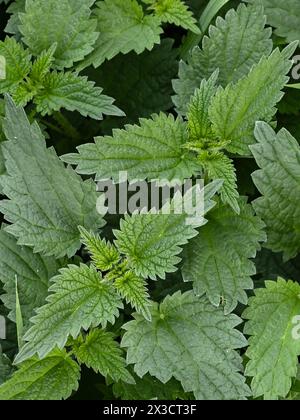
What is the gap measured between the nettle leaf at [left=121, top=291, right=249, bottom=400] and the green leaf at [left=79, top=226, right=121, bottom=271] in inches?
7.3

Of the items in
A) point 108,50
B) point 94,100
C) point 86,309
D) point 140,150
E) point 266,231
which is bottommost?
point 86,309

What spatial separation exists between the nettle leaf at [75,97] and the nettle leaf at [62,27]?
0.07m

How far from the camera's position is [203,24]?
2670mm

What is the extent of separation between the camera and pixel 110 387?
2.54 m

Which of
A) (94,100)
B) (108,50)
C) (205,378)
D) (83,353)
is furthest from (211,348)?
(108,50)

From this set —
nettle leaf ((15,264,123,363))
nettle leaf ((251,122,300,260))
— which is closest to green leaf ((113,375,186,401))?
nettle leaf ((15,264,123,363))

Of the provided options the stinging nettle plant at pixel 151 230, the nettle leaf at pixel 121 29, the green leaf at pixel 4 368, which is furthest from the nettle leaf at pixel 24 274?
the nettle leaf at pixel 121 29

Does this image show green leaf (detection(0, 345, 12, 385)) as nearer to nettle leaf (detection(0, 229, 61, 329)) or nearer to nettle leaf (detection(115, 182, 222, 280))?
nettle leaf (detection(0, 229, 61, 329))

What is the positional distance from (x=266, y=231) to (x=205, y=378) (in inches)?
20.7

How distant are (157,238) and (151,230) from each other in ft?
0.10

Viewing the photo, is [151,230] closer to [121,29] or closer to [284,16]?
[121,29]

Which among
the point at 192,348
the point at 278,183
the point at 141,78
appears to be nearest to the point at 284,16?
the point at 141,78

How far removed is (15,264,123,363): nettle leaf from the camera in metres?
2.09
